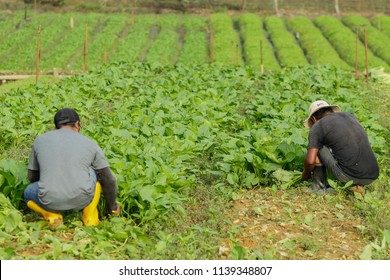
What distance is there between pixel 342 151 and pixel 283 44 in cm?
2880

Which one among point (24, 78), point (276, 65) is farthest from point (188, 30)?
point (24, 78)

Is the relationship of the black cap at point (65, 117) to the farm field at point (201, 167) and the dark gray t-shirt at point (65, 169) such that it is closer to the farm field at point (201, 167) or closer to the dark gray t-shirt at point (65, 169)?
the dark gray t-shirt at point (65, 169)

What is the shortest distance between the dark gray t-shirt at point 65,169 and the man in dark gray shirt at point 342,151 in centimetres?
283

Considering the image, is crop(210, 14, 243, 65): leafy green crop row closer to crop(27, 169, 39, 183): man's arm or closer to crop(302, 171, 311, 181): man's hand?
crop(302, 171, 311, 181): man's hand

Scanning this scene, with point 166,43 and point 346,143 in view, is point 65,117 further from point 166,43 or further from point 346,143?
point 166,43

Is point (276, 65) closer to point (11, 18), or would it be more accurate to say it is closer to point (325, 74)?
point (325, 74)

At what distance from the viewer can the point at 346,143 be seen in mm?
8258

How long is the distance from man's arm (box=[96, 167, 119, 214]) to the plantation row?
23094 millimetres

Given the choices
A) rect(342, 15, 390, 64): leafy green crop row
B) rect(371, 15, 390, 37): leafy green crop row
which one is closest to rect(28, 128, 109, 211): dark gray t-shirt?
rect(342, 15, 390, 64): leafy green crop row

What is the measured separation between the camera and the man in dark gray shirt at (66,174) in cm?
680

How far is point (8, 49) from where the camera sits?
36156 mm

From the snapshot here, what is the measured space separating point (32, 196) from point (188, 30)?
35.7m

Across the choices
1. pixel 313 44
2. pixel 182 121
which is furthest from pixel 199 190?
pixel 313 44

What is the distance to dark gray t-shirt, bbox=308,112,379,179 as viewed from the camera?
8242 mm
